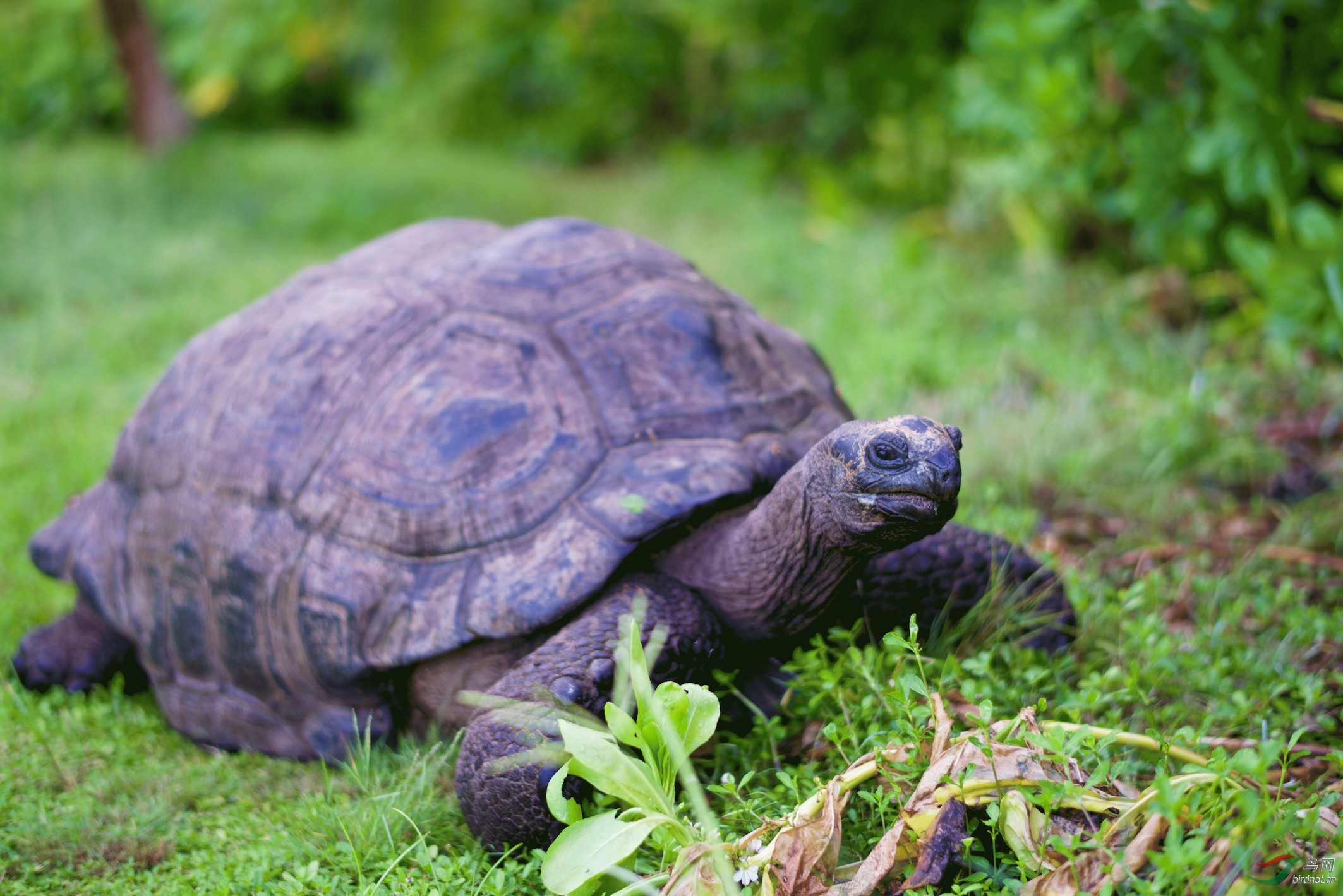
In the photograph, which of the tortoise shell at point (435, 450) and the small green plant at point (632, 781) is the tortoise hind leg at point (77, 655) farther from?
the small green plant at point (632, 781)

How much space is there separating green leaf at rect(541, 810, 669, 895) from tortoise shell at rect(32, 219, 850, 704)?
0.46m

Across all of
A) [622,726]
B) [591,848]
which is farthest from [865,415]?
[591,848]

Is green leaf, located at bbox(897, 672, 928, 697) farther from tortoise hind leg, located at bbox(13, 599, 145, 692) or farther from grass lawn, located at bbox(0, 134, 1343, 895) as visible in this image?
tortoise hind leg, located at bbox(13, 599, 145, 692)

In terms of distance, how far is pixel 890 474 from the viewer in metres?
1.75

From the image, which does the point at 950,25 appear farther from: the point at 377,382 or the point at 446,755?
the point at 446,755

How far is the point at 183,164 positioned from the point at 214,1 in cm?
153

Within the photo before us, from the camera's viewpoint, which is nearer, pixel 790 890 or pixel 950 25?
pixel 790 890

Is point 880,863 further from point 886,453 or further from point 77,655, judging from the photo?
point 77,655

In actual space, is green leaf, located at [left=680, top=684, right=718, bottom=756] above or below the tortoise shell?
below

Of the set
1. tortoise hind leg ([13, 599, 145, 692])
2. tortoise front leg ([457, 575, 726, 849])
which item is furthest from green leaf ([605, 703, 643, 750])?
tortoise hind leg ([13, 599, 145, 692])

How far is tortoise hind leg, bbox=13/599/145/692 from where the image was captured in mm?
2650

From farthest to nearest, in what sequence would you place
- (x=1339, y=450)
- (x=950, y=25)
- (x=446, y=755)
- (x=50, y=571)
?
(x=950, y=25) < (x=1339, y=450) < (x=50, y=571) < (x=446, y=755)

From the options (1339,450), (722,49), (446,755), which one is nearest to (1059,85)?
(1339,450)

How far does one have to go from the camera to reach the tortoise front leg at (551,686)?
72.1 inches
